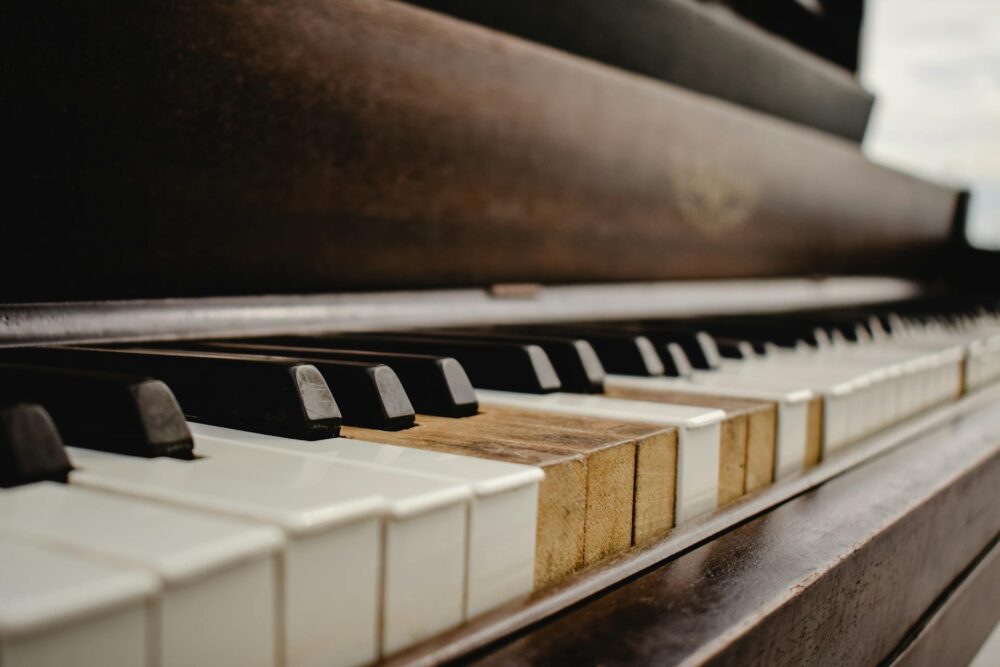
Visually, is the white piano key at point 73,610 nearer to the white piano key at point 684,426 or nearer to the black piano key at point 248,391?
the black piano key at point 248,391

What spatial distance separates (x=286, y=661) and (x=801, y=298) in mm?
2109

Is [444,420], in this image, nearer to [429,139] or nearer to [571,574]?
[571,574]

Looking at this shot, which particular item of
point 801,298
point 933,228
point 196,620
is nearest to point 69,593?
point 196,620

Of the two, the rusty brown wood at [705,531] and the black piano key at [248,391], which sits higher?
the black piano key at [248,391]

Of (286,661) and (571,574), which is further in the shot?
(571,574)

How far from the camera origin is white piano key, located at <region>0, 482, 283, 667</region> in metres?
0.34

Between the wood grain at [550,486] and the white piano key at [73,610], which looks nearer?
the white piano key at [73,610]

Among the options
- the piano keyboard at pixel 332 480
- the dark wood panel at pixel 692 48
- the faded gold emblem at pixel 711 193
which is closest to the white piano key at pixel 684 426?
the piano keyboard at pixel 332 480

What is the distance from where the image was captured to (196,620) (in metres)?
0.34

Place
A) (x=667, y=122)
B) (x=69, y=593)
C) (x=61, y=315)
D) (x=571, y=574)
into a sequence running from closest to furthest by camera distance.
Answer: (x=69, y=593)
(x=571, y=574)
(x=61, y=315)
(x=667, y=122)

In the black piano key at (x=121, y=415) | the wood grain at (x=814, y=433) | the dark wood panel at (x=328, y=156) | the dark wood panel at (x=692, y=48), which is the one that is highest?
the dark wood panel at (x=692, y=48)

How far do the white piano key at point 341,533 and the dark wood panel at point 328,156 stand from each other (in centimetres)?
40

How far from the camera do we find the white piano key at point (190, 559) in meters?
→ 0.34

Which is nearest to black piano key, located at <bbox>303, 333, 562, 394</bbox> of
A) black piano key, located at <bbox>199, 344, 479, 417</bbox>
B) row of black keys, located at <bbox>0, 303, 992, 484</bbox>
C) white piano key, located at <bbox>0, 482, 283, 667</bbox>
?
row of black keys, located at <bbox>0, 303, 992, 484</bbox>
